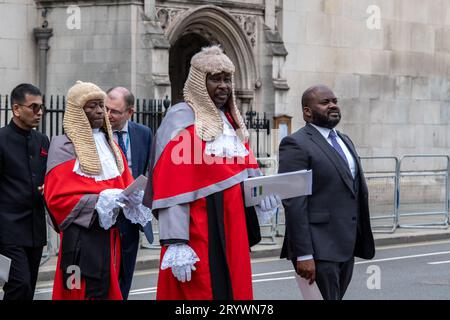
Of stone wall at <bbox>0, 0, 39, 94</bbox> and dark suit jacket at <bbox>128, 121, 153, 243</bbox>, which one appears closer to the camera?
dark suit jacket at <bbox>128, 121, 153, 243</bbox>

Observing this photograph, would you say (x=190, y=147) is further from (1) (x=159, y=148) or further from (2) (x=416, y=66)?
(2) (x=416, y=66)

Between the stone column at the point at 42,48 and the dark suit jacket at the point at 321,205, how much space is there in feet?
40.8

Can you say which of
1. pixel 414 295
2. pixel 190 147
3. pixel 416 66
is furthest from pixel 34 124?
pixel 416 66

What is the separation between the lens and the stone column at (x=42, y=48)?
20594 millimetres

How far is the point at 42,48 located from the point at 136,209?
12051 mm

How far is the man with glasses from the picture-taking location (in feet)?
30.1

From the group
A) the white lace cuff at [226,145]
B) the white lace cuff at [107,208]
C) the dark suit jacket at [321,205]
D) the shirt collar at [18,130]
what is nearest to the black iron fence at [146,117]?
the shirt collar at [18,130]

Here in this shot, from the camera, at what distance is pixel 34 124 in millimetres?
9539

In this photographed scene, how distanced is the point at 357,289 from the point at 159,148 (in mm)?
5843

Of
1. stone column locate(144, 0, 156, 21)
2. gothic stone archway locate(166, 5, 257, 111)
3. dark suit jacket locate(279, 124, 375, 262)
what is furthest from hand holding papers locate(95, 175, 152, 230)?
gothic stone archway locate(166, 5, 257, 111)

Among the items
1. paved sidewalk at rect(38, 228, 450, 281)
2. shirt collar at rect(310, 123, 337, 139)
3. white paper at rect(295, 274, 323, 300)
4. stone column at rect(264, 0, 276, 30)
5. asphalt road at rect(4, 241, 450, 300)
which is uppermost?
stone column at rect(264, 0, 276, 30)

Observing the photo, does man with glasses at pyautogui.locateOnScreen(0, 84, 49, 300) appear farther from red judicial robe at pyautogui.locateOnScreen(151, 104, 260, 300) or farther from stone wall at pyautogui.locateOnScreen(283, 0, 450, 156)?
stone wall at pyautogui.locateOnScreen(283, 0, 450, 156)

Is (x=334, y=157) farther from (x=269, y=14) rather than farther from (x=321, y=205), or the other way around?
(x=269, y=14)

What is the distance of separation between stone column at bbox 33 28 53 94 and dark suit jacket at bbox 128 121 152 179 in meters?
10.1
